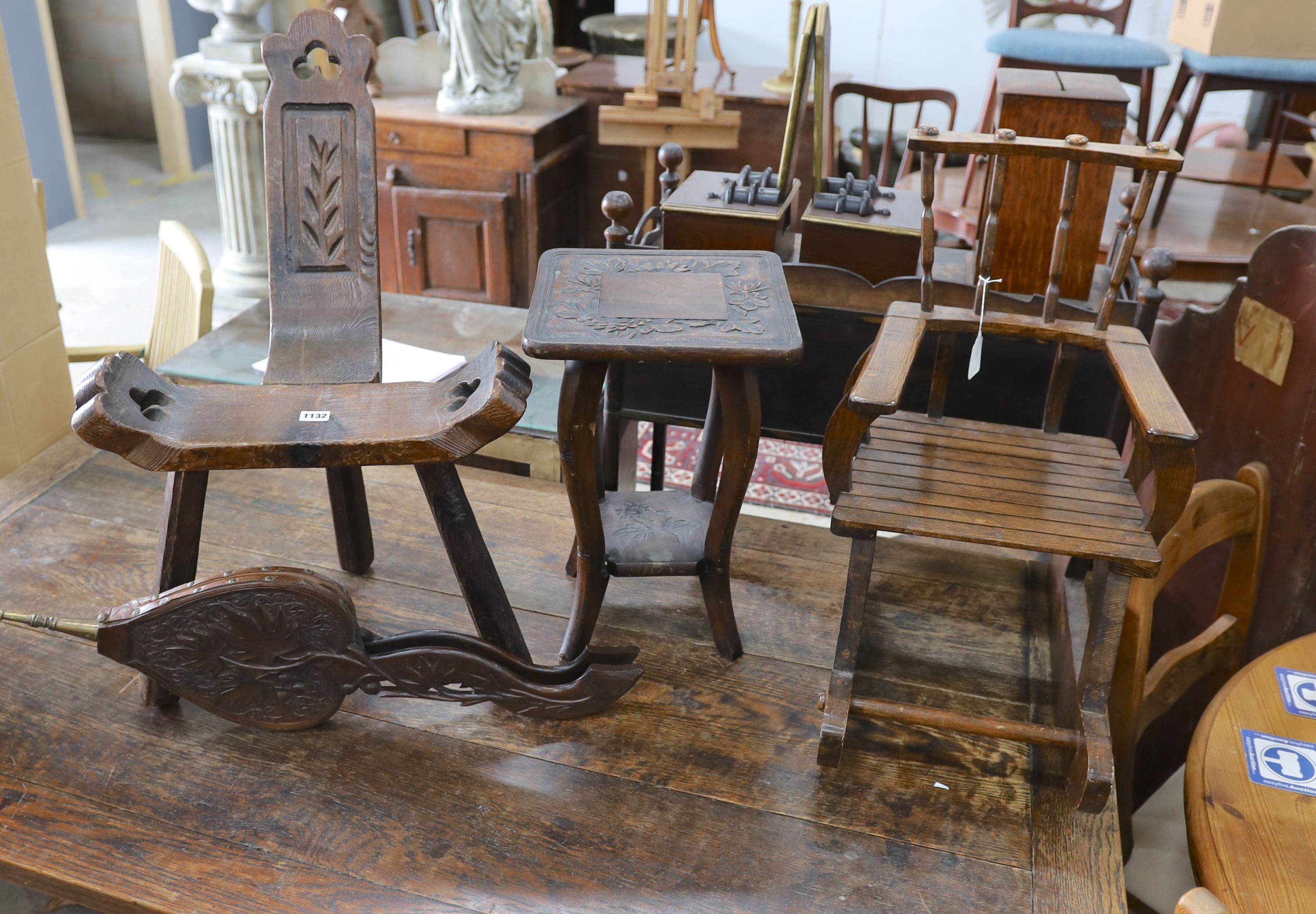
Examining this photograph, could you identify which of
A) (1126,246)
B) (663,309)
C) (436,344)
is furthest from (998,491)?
(436,344)

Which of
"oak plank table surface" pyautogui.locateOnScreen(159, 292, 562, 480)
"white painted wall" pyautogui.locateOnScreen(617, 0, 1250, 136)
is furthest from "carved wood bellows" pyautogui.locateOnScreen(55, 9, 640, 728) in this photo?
"white painted wall" pyautogui.locateOnScreen(617, 0, 1250, 136)

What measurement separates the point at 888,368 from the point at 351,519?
102cm

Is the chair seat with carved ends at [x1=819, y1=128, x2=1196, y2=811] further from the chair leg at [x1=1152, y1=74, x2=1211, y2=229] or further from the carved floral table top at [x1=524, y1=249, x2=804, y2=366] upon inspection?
the chair leg at [x1=1152, y1=74, x2=1211, y2=229]

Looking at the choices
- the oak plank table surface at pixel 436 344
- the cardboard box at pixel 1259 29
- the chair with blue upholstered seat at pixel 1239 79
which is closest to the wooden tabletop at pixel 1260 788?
the oak plank table surface at pixel 436 344

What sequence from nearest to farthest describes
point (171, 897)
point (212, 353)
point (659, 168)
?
point (171, 897)
point (212, 353)
point (659, 168)

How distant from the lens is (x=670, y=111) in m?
3.82

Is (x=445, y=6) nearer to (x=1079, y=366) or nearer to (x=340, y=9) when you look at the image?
(x=340, y=9)

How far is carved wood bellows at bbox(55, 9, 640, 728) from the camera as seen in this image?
1411mm

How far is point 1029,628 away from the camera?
1.96 meters

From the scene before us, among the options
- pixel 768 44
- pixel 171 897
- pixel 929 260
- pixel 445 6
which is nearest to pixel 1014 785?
pixel 929 260

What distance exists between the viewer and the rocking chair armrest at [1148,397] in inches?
54.8

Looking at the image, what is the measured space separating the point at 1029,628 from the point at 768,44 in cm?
458

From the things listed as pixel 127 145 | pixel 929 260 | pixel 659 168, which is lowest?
pixel 127 145

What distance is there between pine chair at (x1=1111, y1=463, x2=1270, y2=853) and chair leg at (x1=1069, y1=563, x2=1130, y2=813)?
0.13 meters
